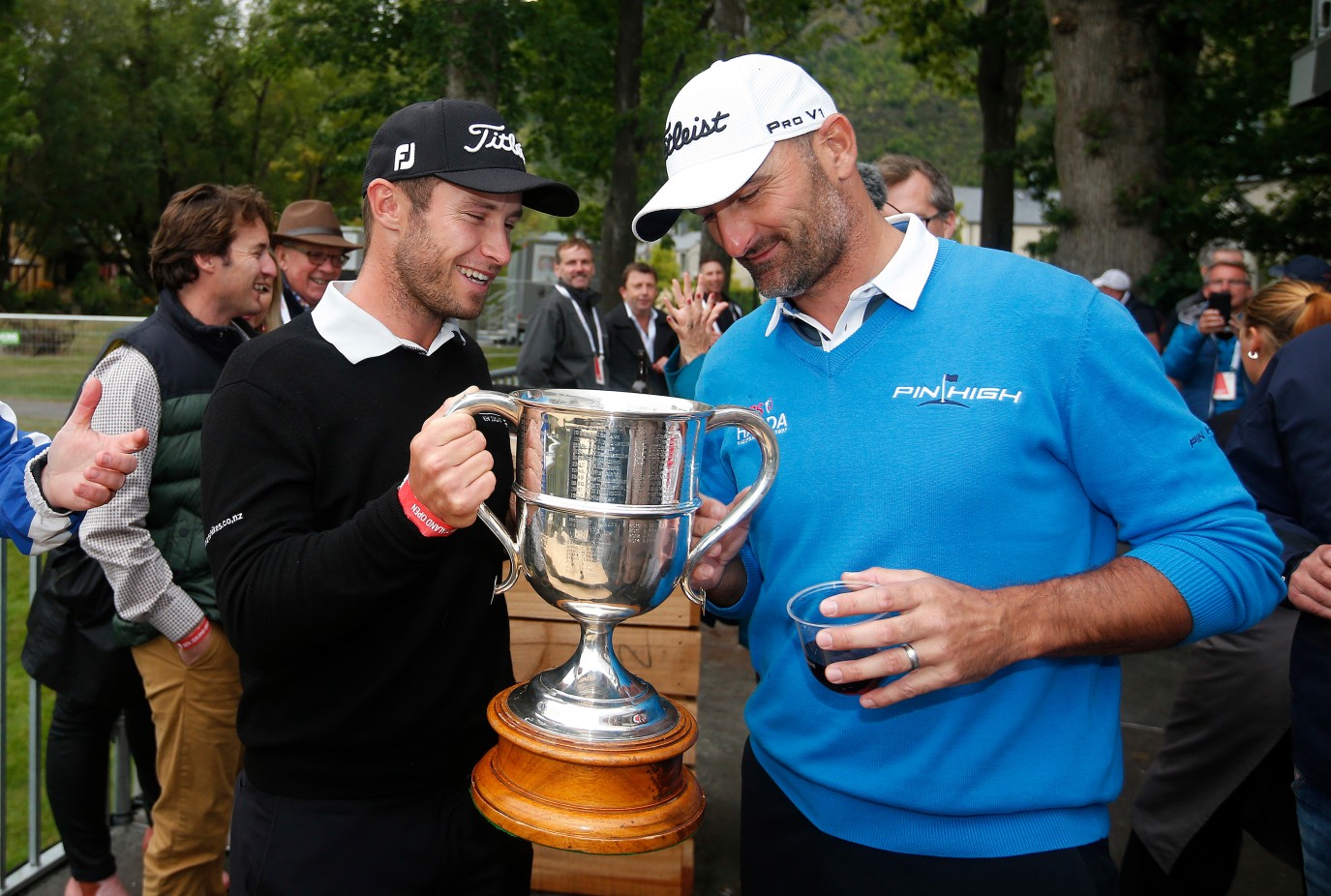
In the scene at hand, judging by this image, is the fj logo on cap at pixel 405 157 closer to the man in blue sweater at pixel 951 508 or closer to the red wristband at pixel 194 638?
the man in blue sweater at pixel 951 508

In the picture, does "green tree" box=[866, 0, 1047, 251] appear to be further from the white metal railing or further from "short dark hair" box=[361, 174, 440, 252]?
"short dark hair" box=[361, 174, 440, 252]

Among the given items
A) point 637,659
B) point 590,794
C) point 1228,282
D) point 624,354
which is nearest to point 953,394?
point 590,794

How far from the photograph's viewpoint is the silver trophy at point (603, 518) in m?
1.64

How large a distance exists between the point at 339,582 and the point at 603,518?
1.71 feet

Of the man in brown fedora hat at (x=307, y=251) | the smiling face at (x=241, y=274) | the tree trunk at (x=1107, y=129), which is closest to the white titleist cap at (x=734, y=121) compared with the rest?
the smiling face at (x=241, y=274)

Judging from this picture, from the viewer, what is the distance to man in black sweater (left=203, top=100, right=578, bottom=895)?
1.92m

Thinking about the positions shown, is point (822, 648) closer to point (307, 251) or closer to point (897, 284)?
point (897, 284)

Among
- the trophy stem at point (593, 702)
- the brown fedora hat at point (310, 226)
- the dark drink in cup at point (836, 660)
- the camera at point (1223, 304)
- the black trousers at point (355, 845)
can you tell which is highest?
the brown fedora hat at point (310, 226)

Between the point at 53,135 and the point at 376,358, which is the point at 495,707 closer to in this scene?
the point at 376,358

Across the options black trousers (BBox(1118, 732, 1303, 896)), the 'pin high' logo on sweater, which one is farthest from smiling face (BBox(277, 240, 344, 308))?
black trousers (BBox(1118, 732, 1303, 896))

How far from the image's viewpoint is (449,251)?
2234 mm

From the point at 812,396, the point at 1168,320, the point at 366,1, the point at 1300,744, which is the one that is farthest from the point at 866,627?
the point at 366,1

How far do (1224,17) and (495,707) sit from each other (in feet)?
40.5

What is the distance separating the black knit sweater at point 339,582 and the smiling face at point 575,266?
6301 millimetres
